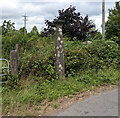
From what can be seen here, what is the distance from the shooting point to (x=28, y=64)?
5645mm

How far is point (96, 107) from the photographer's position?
343 centimetres

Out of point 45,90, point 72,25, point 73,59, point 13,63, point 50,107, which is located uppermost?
point 72,25

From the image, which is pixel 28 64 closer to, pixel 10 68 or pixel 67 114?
pixel 10 68

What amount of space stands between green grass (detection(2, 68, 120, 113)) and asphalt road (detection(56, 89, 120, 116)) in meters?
0.46

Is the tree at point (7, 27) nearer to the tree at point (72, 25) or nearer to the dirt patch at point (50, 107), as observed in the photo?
the tree at point (72, 25)

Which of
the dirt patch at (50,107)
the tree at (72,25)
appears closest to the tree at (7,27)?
the tree at (72,25)

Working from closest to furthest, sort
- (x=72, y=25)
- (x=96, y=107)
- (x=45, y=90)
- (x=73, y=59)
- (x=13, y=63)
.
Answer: (x=96, y=107), (x=45, y=90), (x=13, y=63), (x=73, y=59), (x=72, y=25)

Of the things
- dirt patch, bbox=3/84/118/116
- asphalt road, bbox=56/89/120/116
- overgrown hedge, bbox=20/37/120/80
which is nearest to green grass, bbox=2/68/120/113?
dirt patch, bbox=3/84/118/116

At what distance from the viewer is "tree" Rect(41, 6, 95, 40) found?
9.85 metres

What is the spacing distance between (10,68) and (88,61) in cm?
331

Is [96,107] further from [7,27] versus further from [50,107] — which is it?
[7,27]

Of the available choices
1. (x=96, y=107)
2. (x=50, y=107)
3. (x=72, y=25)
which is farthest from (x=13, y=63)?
(x=72, y=25)

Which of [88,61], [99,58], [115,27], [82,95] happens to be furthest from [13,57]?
[115,27]

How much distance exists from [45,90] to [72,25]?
6.54 meters
